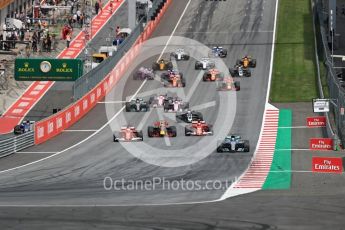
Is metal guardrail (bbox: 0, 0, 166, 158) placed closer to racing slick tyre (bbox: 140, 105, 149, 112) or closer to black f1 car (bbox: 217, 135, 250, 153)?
racing slick tyre (bbox: 140, 105, 149, 112)

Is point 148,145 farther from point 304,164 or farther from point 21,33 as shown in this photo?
point 21,33

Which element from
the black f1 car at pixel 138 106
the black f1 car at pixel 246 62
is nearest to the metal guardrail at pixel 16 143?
the black f1 car at pixel 138 106

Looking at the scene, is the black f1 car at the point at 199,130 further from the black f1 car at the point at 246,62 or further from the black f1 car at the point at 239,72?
the black f1 car at the point at 246,62

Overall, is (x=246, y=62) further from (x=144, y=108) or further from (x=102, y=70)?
(x=144, y=108)

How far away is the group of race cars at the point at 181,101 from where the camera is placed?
170ft

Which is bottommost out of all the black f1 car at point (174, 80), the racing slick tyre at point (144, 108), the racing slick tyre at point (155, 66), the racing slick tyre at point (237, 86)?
the racing slick tyre at point (144, 108)

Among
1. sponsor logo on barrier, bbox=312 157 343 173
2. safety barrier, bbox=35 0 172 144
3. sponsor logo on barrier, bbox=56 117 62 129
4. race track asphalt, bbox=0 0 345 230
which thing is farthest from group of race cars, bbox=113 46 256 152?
sponsor logo on barrier, bbox=312 157 343 173

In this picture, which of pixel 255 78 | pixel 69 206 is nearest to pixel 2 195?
pixel 69 206

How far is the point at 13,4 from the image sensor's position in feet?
270

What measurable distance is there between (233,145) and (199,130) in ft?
15.1

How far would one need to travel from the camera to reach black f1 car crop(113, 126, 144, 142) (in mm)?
51694

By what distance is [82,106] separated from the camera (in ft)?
199

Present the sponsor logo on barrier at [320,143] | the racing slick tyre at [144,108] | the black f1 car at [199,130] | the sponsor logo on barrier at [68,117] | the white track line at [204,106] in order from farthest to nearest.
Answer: the white track line at [204,106] → the racing slick tyre at [144,108] → the sponsor logo on barrier at [68,117] → the black f1 car at [199,130] → the sponsor logo on barrier at [320,143]

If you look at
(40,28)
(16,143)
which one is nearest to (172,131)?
(16,143)
